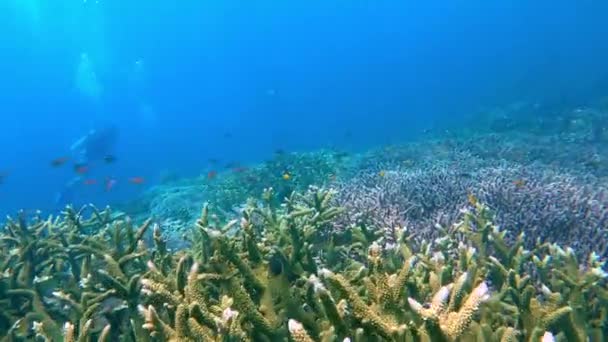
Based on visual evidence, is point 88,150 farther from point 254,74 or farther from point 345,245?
point 254,74

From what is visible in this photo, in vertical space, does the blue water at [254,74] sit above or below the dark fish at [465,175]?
above

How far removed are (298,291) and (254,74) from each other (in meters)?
164

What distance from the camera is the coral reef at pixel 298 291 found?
2.50 m

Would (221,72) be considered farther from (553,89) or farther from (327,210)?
(327,210)

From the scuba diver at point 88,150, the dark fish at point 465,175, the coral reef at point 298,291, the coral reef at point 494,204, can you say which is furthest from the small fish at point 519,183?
the scuba diver at point 88,150

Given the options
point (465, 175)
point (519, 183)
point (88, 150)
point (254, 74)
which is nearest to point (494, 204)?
point (519, 183)

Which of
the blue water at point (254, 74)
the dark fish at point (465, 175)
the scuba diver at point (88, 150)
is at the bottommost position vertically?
the dark fish at point (465, 175)

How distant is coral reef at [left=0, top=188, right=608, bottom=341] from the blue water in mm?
23096

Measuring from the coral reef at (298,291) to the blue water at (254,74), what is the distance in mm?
23096

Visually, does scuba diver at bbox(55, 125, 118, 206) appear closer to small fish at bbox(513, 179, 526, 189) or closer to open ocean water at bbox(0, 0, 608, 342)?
open ocean water at bbox(0, 0, 608, 342)

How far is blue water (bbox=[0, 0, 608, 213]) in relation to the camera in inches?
2016

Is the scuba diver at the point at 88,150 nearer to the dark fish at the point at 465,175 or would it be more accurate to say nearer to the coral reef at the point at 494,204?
the coral reef at the point at 494,204

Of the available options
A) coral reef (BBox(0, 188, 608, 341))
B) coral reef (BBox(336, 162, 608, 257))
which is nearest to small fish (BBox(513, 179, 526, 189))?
coral reef (BBox(336, 162, 608, 257))

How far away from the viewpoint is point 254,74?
16312 cm
